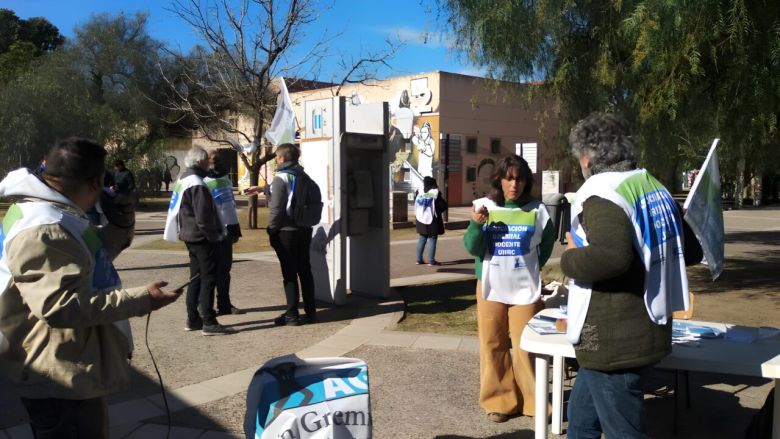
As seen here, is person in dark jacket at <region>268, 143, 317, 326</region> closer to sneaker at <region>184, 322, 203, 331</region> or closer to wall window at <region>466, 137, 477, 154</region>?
sneaker at <region>184, 322, 203, 331</region>

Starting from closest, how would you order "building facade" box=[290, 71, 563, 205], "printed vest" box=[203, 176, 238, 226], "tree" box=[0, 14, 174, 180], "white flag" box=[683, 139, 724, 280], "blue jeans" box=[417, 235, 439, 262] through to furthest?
"white flag" box=[683, 139, 724, 280]
"printed vest" box=[203, 176, 238, 226]
"blue jeans" box=[417, 235, 439, 262]
"tree" box=[0, 14, 174, 180]
"building facade" box=[290, 71, 563, 205]

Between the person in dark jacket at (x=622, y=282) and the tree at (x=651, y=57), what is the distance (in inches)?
206

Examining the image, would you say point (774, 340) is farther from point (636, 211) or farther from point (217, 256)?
point (217, 256)

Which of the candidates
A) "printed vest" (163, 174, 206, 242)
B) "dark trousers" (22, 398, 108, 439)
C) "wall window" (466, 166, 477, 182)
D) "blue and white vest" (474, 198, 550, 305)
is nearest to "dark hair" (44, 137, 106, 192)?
"dark trousers" (22, 398, 108, 439)

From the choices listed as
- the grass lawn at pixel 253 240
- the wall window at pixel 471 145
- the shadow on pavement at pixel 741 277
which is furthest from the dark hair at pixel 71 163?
the wall window at pixel 471 145

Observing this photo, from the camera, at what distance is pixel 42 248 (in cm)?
227

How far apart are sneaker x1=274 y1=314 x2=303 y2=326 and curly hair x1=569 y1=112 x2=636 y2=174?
4.62 m

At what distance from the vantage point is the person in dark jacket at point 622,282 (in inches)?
105

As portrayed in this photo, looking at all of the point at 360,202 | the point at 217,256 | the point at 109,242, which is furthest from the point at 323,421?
the point at 360,202

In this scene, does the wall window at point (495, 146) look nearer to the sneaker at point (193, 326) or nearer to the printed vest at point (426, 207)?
the printed vest at point (426, 207)

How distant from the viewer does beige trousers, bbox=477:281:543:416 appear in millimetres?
4340

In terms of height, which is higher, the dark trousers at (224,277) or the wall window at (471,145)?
the wall window at (471,145)

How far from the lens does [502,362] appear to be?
4.37 meters

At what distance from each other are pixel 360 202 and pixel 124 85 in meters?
28.3
